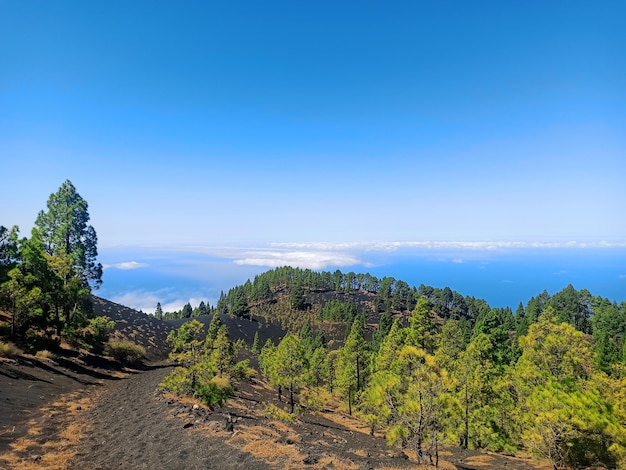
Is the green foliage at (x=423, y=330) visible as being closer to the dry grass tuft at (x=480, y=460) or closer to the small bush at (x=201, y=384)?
the dry grass tuft at (x=480, y=460)

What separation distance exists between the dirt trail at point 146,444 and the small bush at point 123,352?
30344 mm

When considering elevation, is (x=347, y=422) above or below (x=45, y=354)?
below

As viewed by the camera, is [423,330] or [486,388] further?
[423,330]

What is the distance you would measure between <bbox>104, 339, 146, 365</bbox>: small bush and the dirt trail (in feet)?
99.6

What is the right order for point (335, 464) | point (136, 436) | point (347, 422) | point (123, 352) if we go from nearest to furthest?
point (335, 464), point (136, 436), point (347, 422), point (123, 352)

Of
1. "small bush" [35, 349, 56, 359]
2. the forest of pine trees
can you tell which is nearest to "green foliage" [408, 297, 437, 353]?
the forest of pine trees

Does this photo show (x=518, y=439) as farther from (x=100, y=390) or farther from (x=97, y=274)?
(x=97, y=274)

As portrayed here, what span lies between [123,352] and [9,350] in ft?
80.9

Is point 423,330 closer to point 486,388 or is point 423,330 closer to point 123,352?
point 486,388

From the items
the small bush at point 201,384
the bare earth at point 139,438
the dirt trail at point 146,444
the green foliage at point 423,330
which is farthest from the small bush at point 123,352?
the green foliage at point 423,330

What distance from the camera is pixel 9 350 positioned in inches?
1167

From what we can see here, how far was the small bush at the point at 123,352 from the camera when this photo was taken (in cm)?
5084

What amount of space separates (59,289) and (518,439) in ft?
172

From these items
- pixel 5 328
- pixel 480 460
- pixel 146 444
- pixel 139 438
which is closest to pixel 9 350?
pixel 5 328
